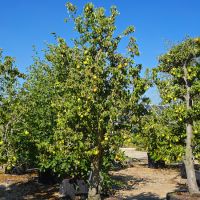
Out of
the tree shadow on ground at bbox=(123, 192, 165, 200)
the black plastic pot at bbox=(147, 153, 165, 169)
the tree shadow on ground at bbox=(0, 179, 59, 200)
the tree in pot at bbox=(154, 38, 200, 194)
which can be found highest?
the tree in pot at bbox=(154, 38, 200, 194)

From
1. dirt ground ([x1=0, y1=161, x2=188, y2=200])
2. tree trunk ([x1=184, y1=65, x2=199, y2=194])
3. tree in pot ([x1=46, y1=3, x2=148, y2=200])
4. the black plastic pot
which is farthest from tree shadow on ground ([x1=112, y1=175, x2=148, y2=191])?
tree in pot ([x1=46, y1=3, x2=148, y2=200])

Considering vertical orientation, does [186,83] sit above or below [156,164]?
above

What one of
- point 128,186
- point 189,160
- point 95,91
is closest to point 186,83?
point 189,160

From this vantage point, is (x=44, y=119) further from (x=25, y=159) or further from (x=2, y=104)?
(x=2, y=104)

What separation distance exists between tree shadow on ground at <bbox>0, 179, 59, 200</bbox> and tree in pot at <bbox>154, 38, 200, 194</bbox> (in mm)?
7553

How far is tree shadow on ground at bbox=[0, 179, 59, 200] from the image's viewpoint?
19.6 meters

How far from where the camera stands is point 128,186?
22938 mm

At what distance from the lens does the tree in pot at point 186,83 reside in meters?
15.5

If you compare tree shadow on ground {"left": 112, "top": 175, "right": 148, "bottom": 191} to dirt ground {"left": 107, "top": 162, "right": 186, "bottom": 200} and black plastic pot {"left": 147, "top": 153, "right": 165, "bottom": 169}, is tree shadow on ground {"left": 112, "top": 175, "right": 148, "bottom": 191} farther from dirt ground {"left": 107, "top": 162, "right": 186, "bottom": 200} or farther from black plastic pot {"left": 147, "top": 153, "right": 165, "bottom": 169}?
black plastic pot {"left": 147, "top": 153, "right": 165, "bottom": 169}

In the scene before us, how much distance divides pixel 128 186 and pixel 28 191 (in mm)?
6262

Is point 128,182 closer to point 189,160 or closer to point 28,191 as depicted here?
point 28,191

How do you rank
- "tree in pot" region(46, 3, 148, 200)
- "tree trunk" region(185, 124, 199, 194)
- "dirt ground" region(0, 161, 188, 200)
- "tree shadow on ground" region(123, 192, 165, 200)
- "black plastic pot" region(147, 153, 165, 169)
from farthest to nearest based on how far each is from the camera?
"black plastic pot" region(147, 153, 165, 169), "dirt ground" region(0, 161, 188, 200), "tree shadow on ground" region(123, 192, 165, 200), "tree trunk" region(185, 124, 199, 194), "tree in pot" region(46, 3, 148, 200)

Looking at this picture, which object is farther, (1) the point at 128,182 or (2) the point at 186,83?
(1) the point at 128,182

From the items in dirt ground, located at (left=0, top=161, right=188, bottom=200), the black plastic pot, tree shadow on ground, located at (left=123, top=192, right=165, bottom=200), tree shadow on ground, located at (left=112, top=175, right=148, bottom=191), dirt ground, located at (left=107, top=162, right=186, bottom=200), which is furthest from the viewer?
the black plastic pot
